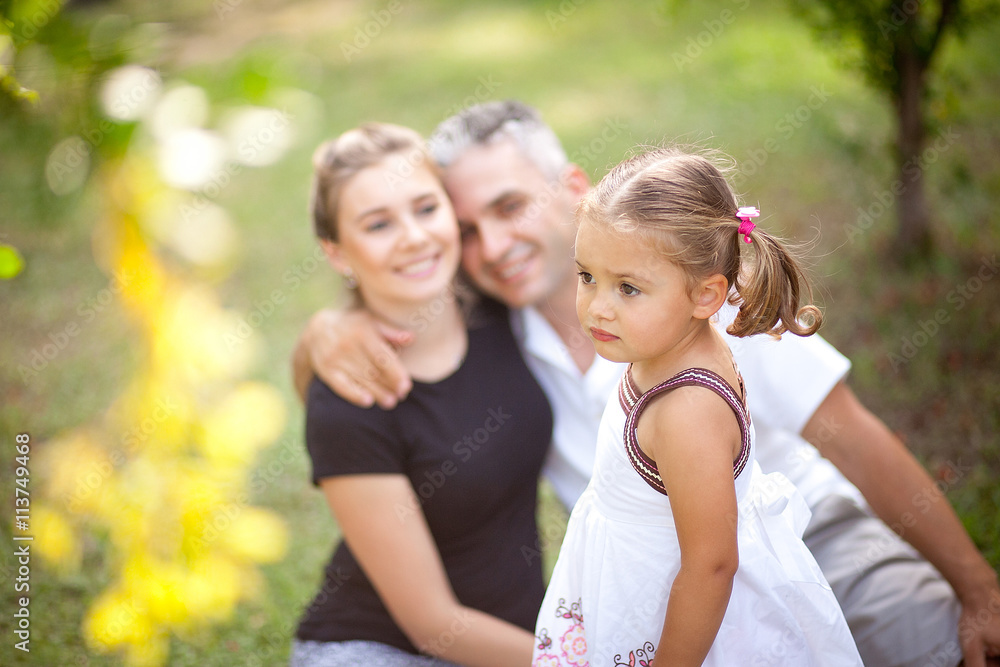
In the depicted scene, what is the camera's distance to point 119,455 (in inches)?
152

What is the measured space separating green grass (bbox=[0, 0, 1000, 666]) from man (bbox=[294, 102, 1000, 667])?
338mm

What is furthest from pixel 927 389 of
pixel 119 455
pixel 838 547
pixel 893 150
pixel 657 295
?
pixel 119 455

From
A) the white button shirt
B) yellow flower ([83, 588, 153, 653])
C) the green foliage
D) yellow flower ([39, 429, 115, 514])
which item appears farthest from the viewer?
yellow flower ([39, 429, 115, 514])

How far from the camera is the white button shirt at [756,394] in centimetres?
192

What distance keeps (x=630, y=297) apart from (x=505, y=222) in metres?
1.18

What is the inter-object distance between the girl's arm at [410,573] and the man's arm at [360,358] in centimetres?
22

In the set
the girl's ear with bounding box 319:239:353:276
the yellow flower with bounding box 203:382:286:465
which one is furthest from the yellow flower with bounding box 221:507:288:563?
the girl's ear with bounding box 319:239:353:276

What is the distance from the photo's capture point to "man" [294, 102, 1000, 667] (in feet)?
6.14

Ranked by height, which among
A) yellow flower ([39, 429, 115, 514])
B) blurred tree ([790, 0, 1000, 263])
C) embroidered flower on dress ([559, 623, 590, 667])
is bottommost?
yellow flower ([39, 429, 115, 514])

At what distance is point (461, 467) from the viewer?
2125mm

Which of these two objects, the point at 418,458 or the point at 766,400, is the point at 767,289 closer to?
the point at 766,400

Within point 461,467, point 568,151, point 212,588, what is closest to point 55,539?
point 212,588

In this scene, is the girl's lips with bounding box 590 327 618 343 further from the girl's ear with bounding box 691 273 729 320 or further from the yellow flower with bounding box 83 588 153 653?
the yellow flower with bounding box 83 588 153 653

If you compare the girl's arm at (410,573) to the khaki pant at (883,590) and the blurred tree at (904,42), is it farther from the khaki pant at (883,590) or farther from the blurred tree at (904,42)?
the blurred tree at (904,42)
